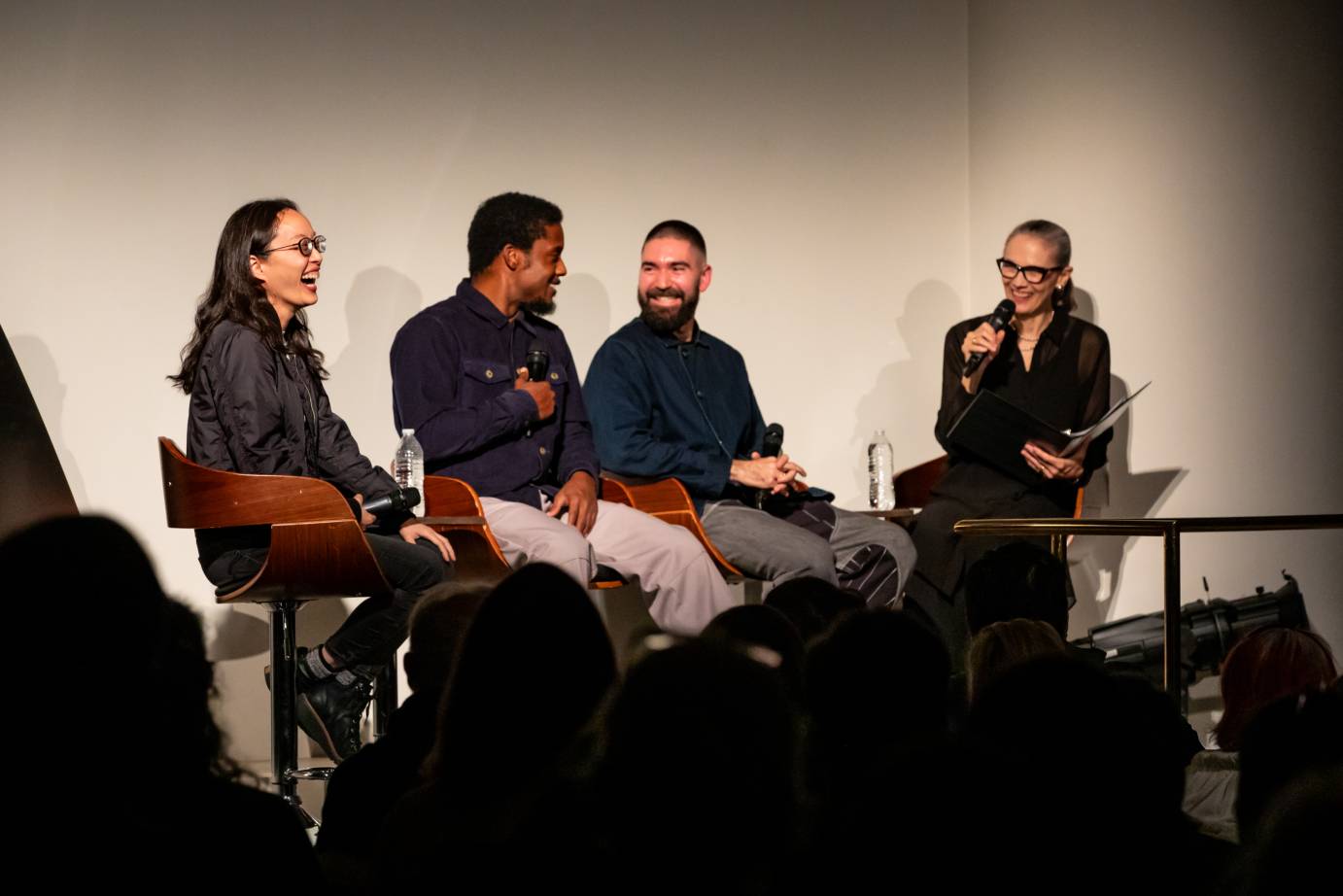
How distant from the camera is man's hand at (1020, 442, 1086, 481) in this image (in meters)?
4.07

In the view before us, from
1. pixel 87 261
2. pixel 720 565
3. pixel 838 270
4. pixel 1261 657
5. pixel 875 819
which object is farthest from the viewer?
pixel 838 270

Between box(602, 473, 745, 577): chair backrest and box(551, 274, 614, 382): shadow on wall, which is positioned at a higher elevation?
box(551, 274, 614, 382): shadow on wall

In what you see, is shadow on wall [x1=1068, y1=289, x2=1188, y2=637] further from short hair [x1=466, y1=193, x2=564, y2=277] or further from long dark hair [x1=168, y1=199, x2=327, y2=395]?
long dark hair [x1=168, y1=199, x2=327, y2=395]

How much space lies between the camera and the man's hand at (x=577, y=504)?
3.63 metres

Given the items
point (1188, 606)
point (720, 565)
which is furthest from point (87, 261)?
point (1188, 606)

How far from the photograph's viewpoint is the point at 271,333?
3.25m

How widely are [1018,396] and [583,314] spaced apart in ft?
4.93

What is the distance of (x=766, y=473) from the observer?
12.9ft

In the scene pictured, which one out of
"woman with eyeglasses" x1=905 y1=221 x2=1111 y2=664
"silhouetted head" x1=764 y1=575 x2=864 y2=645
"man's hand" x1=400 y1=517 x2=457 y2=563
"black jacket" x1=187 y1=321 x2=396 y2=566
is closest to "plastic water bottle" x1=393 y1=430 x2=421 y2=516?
"man's hand" x1=400 y1=517 x2=457 y2=563

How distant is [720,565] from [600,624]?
265cm

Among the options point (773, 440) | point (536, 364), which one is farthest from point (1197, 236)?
point (536, 364)

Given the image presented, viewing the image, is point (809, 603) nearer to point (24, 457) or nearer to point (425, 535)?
point (425, 535)

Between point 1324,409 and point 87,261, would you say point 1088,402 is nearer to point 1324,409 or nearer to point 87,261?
point 1324,409

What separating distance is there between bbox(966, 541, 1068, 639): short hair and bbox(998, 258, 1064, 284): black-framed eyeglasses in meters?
0.86
